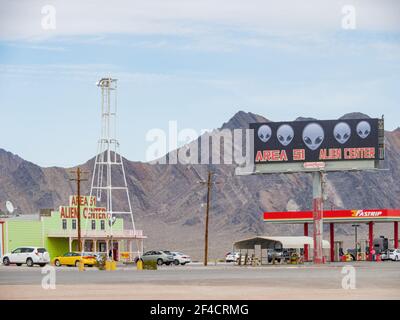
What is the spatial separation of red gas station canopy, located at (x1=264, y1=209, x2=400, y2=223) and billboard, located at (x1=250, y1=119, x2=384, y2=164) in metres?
16.1

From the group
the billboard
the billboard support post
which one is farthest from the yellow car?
the billboard support post

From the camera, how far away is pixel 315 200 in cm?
8606

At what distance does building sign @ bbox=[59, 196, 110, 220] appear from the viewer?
353 feet

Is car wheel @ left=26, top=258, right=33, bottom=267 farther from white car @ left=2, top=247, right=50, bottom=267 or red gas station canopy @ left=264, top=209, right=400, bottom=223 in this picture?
red gas station canopy @ left=264, top=209, right=400, bottom=223

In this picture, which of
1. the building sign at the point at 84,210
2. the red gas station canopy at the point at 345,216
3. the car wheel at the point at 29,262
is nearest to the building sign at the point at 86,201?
the building sign at the point at 84,210

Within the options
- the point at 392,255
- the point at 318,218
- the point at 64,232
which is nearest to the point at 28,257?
the point at 318,218

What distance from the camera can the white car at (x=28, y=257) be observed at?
79562mm

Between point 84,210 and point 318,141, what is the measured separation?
107ft

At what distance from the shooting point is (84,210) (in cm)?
A: 10888

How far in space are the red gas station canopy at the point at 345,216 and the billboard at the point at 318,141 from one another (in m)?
16.1

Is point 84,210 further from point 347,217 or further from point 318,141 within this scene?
point 318,141
